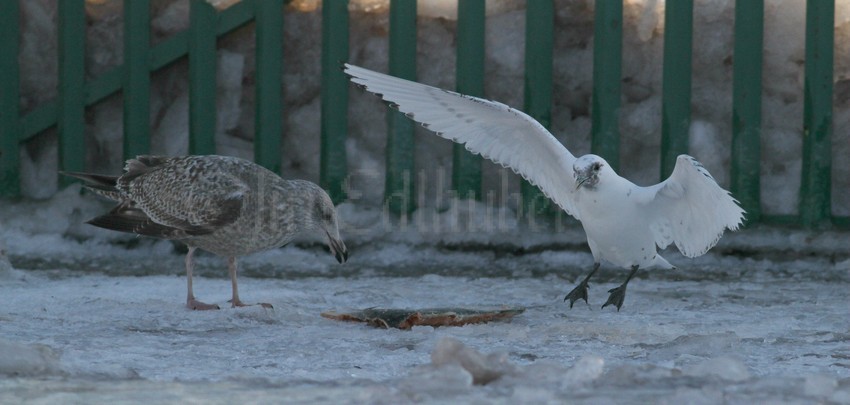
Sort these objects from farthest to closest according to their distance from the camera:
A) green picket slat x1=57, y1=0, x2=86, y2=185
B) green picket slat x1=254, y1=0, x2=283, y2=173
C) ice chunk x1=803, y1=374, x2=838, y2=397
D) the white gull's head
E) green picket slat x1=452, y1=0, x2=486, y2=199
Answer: green picket slat x1=57, y1=0, x2=86, y2=185 < green picket slat x1=254, y1=0, x2=283, y2=173 < green picket slat x1=452, y1=0, x2=486, y2=199 < the white gull's head < ice chunk x1=803, y1=374, x2=838, y2=397

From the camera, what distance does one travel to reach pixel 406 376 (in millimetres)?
4551

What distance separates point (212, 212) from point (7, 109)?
106 inches

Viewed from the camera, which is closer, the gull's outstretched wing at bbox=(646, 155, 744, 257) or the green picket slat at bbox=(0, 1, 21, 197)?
the gull's outstretched wing at bbox=(646, 155, 744, 257)

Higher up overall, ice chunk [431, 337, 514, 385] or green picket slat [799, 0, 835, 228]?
green picket slat [799, 0, 835, 228]

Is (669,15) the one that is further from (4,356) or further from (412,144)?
(4,356)

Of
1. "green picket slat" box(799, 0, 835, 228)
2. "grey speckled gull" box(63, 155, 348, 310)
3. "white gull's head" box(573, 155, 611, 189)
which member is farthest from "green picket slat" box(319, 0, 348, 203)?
"green picket slat" box(799, 0, 835, 228)

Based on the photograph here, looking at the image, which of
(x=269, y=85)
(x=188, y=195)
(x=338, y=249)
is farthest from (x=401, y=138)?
(x=188, y=195)

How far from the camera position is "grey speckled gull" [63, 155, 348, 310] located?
6113 mm

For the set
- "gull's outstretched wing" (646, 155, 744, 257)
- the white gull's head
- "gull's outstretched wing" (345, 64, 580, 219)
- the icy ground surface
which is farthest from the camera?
"gull's outstretched wing" (345, 64, 580, 219)

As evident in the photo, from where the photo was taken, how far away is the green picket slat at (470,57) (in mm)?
7922

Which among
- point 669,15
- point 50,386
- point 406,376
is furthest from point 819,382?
point 669,15

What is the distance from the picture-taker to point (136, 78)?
8164 millimetres

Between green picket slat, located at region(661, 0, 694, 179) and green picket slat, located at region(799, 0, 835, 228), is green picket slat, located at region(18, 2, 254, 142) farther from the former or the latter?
green picket slat, located at region(799, 0, 835, 228)

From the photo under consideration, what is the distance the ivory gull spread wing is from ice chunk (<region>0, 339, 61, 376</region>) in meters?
2.40
